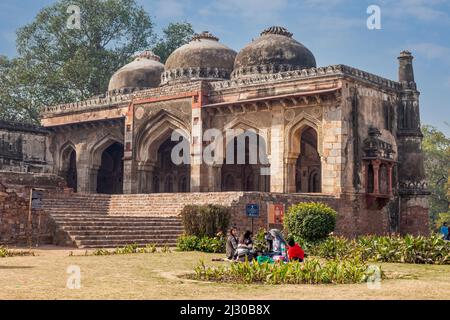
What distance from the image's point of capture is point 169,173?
28.4m

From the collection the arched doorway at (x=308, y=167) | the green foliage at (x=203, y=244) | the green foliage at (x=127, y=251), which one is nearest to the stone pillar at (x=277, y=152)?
the arched doorway at (x=308, y=167)

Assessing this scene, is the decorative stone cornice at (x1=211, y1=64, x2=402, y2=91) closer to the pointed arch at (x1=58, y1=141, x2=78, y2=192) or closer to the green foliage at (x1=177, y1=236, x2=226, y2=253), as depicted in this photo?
the green foliage at (x1=177, y1=236, x2=226, y2=253)

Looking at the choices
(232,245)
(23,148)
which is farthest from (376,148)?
(23,148)

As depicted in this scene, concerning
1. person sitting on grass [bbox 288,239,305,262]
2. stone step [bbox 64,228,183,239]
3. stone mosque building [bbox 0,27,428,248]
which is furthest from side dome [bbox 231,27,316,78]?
person sitting on grass [bbox 288,239,305,262]

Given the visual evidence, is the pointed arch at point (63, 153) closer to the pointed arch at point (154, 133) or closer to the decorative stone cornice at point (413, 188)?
the pointed arch at point (154, 133)

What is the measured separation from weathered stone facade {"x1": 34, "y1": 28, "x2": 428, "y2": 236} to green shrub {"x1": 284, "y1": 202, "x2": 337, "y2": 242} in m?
3.33

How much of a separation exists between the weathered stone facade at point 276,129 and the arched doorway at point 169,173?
45 mm

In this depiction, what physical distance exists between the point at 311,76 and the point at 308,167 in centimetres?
477

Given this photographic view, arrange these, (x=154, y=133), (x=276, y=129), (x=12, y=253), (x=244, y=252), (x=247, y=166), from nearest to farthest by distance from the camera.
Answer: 1. (x=244, y=252)
2. (x=12, y=253)
3. (x=276, y=129)
4. (x=154, y=133)
5. (x=247, y=166)

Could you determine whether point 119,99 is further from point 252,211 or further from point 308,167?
point 252,211

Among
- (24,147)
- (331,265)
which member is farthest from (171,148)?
(331,265)

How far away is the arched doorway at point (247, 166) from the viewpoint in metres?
25.2

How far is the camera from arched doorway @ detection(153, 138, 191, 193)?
2802 cm
